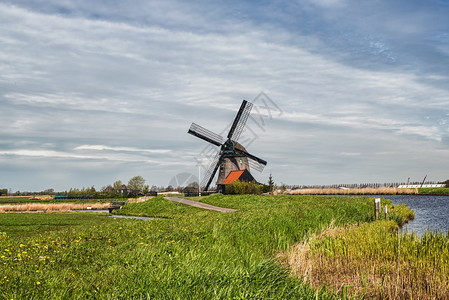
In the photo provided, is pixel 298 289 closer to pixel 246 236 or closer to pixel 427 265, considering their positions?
pixel 427 265

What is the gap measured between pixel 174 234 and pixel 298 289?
5.44 metres

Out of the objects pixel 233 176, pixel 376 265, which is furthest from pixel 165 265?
pixel 233 176

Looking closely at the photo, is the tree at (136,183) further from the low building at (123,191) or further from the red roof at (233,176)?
the red roof at (233,176)

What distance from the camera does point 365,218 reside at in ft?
78.6

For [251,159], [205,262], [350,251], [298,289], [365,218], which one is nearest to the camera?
[298,289]

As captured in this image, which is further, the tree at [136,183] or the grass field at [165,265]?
the tree at [136,183]

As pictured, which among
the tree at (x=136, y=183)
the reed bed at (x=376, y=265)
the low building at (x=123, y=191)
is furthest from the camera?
the tree at (x=136, y=183)

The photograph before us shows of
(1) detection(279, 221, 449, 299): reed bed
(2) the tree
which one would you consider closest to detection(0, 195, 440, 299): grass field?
(1) detection(279, 221, 449, 299): reed bed

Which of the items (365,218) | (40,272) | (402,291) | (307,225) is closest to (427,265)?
(402,291)

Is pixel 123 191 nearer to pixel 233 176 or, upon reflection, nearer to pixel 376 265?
pixel 233 176

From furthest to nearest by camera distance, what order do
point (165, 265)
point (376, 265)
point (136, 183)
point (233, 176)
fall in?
point (136, 183) < point (233, 176) < point (376, 265) < point (165, 265)

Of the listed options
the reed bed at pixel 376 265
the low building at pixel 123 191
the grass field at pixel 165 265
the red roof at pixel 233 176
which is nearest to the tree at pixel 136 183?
the low building at pixel 123 191

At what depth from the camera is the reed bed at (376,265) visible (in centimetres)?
873

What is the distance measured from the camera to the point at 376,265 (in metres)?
10.3
